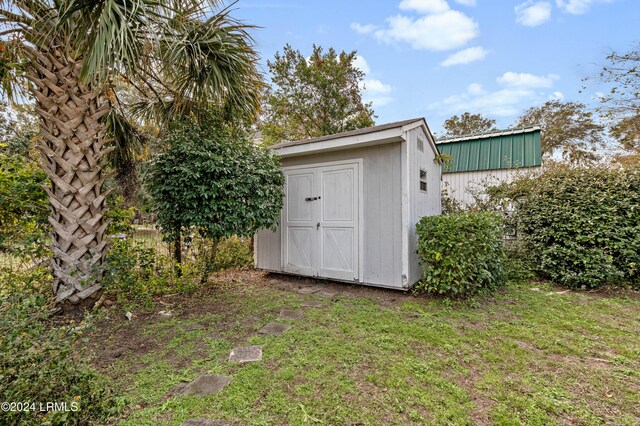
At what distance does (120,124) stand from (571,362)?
20.3 ft

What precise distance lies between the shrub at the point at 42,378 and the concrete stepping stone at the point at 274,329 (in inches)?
56.0

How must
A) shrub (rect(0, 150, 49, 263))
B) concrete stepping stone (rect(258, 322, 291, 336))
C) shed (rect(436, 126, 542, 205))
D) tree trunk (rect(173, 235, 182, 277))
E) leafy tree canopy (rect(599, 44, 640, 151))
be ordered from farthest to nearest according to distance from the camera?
shed (rect(436, 126, 542, 205)) → leafy tree canopy (rect(599, 44, 640, 151)) → tree trunk (rect(173, 235, 182, 277)) → shrub (rect(0, 150, 49, 263)) → concrete stepping stone (rect(258, 322, 291, 336))

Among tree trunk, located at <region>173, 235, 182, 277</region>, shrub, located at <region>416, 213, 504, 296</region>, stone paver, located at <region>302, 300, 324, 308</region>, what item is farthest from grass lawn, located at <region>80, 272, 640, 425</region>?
tree trunk, located at <region>173, 235, 182, 277</region>

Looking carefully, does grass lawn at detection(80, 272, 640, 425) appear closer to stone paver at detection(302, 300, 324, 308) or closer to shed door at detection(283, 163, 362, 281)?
stone paver at detection(302, 300, 324, 308)

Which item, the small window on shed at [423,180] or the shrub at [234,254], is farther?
the shrub at [234,254]

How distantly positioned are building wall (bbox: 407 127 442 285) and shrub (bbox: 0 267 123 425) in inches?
152

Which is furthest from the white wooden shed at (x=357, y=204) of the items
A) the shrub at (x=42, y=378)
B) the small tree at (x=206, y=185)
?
the shrub at (x=42, y=378)

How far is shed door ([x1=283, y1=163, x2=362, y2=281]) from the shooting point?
16.1 feet

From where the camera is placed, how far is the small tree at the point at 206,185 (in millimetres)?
3830

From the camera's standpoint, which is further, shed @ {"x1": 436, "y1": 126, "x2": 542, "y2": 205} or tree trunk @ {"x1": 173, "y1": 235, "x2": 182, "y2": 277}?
shed @ {"x1": 436, "y1": 126, "x2": 542, "y2": 205}

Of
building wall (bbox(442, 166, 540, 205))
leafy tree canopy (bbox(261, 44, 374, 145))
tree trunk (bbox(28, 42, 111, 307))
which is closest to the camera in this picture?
tree trunk (bbox(28, 42, 111, 307))

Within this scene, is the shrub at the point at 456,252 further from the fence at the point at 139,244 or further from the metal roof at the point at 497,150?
the metal roof at the point at 497,150

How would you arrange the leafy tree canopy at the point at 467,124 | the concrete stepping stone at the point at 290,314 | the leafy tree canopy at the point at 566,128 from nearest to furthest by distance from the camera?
the concrete stepping stone at the point at 290,314 < the leafy tree canopy at the point at 566,128 < the leafy tree canopy at the point at 467,124

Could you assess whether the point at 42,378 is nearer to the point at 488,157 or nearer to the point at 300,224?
the point at 300,224
